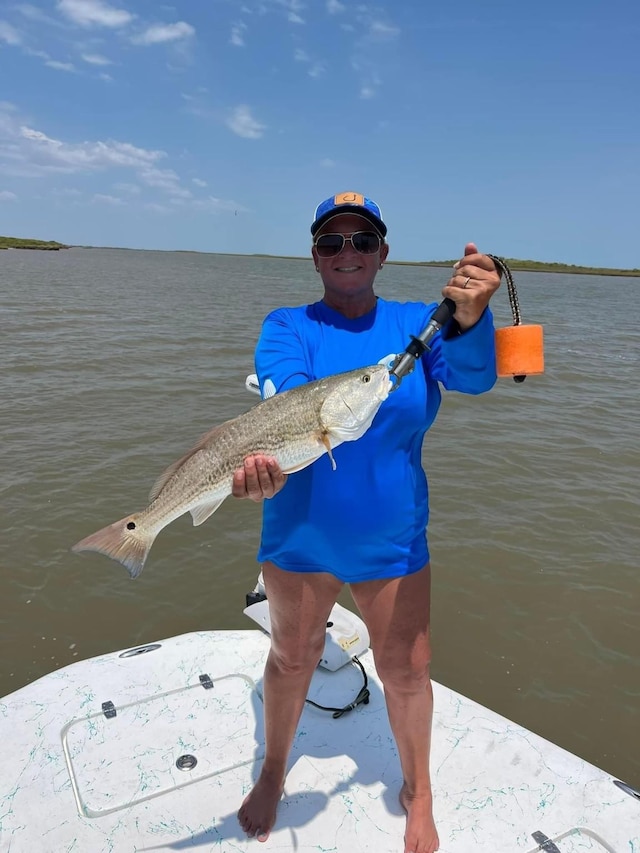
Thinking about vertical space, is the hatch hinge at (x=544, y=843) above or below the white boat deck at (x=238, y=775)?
above

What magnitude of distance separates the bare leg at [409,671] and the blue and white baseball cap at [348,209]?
1.86 m

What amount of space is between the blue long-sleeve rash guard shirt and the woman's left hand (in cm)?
15

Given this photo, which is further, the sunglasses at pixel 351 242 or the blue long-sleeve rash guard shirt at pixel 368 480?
the sunglasses at pixel 351 242

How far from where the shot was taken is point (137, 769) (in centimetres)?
343

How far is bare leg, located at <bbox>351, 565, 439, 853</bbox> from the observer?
3.03 metres

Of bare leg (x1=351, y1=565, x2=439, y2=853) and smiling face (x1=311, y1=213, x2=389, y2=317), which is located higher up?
smiling face (x1=311, y1=213, x2=389, y2=317)

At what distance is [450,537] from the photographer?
7895 mm

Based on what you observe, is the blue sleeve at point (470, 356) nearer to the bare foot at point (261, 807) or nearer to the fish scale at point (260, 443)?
the fish scale at point (260, 443)

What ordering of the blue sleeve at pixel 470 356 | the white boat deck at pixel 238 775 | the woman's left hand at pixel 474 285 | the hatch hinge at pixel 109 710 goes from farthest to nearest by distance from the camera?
the hatch hinge at pixel 109 710 < the white boat deck at pixel 238 775 < the blue sleeve at pixel 470 356 < the woman's left hand at pixel 474 285

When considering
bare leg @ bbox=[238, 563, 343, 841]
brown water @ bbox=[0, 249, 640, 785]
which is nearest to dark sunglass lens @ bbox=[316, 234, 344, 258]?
bare leg @ bbox=[238, 563, 343, 841]

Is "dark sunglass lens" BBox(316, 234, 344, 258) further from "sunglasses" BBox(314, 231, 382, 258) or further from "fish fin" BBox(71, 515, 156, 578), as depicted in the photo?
"fish fin" BBox(71, 515, 156, 578)

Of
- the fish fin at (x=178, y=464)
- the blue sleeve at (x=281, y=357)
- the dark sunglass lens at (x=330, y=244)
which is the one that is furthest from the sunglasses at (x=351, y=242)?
the fish fin at (x=178, y=464)

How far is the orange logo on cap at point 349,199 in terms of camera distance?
311cm

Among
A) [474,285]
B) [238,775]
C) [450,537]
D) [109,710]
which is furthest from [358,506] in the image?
[450,537]
